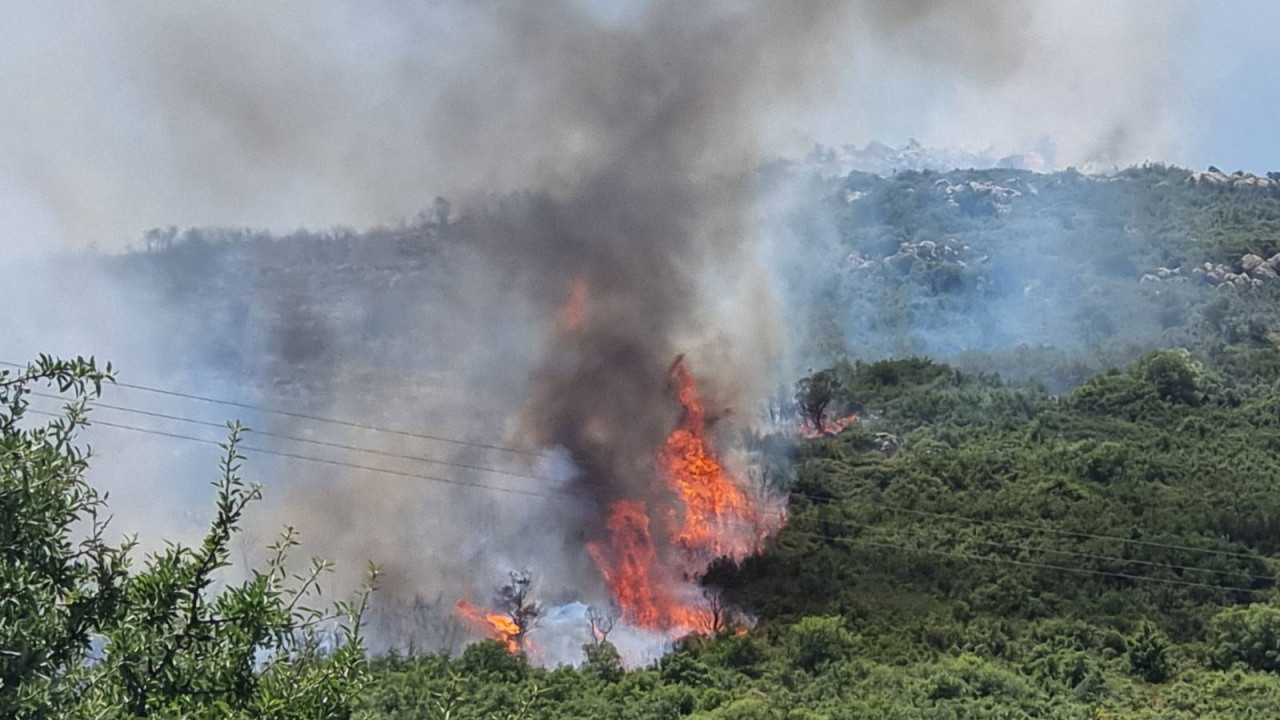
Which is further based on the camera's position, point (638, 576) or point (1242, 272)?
point (1242, 272)

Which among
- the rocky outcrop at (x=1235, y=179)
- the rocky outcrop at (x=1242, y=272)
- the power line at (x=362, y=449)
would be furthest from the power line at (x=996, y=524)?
the rocky outcrop at (x=1235, y=179)

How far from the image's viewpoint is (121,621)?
12125 millimetres

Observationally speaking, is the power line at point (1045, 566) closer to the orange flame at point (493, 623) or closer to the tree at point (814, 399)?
the orange flame at point (493, 623)

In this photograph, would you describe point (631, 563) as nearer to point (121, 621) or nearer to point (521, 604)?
point (521, 604)

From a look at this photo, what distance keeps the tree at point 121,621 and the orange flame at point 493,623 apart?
143 ft

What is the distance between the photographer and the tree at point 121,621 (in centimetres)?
1141

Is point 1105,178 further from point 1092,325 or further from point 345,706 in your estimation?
point 345,706

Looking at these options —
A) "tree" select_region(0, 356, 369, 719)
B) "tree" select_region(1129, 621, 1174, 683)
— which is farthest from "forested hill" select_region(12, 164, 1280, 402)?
"tree" select_region(0, 356, 369, 719)

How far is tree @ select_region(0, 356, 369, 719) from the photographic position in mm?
11414

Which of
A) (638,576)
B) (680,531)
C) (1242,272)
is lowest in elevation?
(638,576)

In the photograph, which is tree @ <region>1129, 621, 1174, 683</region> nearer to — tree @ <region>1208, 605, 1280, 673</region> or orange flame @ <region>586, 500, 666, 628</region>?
tree @ <region>1208, 605, 1280, 673</region>

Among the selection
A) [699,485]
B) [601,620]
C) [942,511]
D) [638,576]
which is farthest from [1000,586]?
[601,620]

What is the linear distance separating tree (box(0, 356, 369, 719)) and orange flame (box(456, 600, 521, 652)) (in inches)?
1710

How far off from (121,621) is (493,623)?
151 ft
